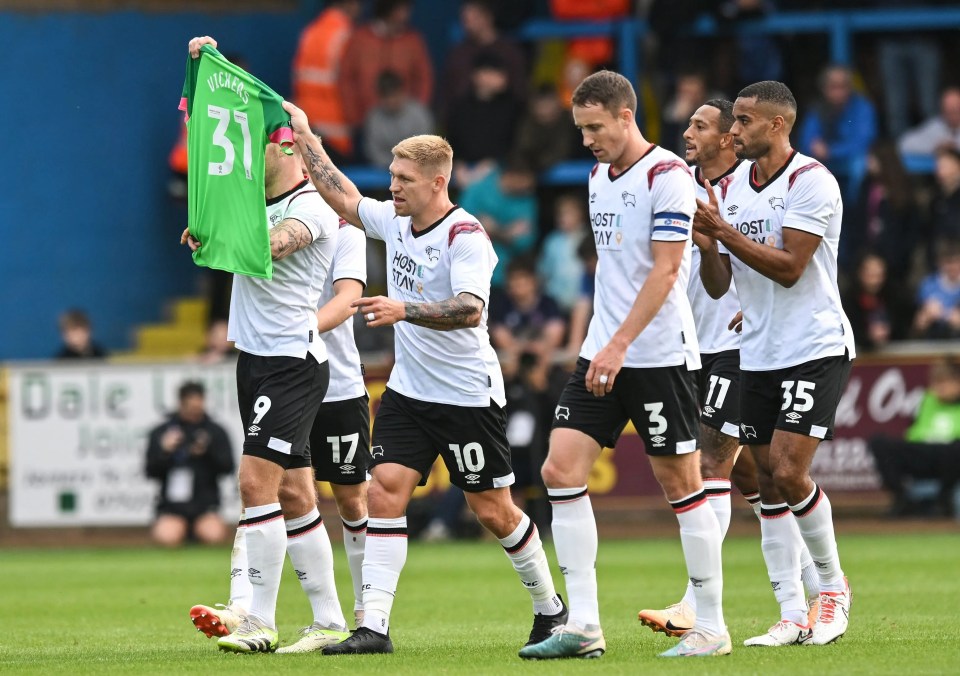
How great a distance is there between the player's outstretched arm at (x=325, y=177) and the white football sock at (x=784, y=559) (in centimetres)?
264

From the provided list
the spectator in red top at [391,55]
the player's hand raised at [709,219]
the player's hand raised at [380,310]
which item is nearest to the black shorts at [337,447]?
the player's hand raised at [380,310]

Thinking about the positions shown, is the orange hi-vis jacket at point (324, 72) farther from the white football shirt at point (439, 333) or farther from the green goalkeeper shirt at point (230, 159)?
the white football shirt at point (439, 333)

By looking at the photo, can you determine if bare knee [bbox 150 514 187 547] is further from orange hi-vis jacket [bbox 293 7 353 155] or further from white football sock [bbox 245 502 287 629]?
white football sock [bbox 245 502 287 629]

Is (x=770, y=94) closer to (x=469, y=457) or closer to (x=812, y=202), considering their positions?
(x=812, y=202)

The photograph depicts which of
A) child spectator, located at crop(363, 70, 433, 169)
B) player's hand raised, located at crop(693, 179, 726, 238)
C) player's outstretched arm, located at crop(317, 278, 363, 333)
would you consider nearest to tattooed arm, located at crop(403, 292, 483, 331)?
player's outstretched arm, located at crop(317, 278, 363, 333)

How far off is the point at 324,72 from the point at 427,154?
12.9 metres

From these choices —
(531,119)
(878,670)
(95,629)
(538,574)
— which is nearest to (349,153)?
(531,119)

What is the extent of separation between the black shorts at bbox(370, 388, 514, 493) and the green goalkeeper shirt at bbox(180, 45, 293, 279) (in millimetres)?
1004

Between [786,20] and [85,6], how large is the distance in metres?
8.63

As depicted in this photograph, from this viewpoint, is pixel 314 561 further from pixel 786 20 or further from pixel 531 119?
pixel 786 20

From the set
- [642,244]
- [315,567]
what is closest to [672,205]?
[642,244]

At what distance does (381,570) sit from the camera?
28.3ft

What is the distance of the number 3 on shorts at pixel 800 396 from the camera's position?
8852 millimetres

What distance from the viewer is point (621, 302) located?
8.44 meters
